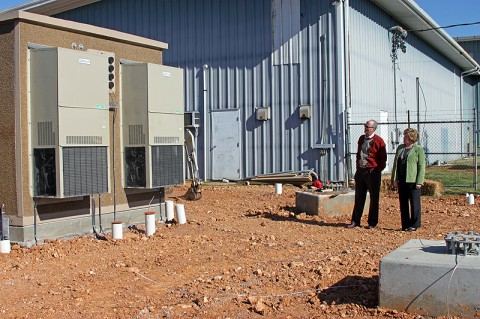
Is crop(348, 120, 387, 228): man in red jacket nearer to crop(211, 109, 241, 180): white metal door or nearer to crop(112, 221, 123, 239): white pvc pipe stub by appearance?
crop(112, 221, 123, 239): white pvc pipe stub

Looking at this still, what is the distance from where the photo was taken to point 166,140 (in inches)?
414

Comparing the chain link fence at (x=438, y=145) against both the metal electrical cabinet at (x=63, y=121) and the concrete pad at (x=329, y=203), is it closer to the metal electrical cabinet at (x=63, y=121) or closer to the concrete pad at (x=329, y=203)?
the concrete pad at (x=329, y=203)

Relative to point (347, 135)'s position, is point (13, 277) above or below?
below

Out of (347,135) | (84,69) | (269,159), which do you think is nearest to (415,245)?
(84,69)

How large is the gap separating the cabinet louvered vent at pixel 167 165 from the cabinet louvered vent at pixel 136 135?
0.24m

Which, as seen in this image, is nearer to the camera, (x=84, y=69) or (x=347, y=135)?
(x=84, y=69)

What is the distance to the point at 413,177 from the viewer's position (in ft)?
32.8

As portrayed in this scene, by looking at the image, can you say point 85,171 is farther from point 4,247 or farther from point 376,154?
point 376,154

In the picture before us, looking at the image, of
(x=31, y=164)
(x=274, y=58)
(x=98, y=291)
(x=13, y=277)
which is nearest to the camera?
(x=98, y=291)

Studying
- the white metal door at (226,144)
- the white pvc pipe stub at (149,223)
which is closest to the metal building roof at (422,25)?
the white metal door at (226,144)

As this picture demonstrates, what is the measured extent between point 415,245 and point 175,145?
17.0 ft

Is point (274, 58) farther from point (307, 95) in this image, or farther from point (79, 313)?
point (79, 313)

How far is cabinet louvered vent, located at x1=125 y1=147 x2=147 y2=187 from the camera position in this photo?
10.2m

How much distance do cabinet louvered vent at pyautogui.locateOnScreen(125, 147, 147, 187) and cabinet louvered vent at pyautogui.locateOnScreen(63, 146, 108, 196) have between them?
0.81 meters
